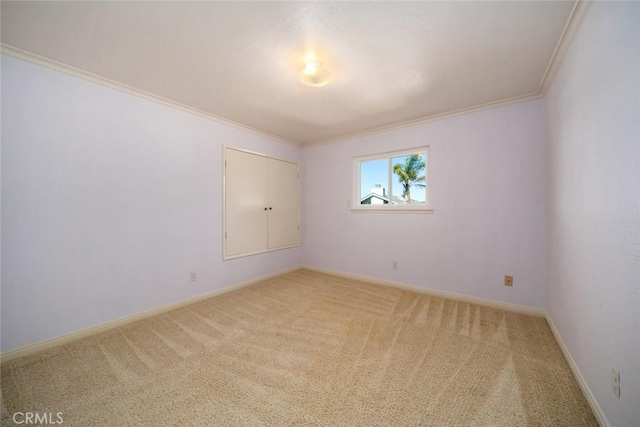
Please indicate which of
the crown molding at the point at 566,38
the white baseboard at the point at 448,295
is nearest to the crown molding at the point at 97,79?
the white baseboard at the point at 448,295

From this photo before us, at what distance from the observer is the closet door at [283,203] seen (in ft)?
13.0

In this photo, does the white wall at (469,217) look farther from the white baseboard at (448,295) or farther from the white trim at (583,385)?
the white trim at (583,385)

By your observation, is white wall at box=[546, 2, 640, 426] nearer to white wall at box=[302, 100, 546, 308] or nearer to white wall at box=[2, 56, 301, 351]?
white wall at box=[302, 100, 546, 308]

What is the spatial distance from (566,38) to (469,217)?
1.80 meters

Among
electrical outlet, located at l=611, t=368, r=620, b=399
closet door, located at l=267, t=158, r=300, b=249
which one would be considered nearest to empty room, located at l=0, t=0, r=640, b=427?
electrical outlet, located at l=611, t=368, r=620, b=399

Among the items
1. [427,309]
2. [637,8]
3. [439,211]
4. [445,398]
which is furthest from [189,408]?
[439,211]

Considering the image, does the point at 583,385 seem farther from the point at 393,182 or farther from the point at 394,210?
the point at 393,182

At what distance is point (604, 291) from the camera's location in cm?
124

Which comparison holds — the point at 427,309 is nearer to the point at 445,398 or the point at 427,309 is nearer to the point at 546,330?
the point at 546,330

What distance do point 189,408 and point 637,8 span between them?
2927 mm

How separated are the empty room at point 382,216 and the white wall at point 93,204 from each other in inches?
0.7

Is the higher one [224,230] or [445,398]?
[224,230]

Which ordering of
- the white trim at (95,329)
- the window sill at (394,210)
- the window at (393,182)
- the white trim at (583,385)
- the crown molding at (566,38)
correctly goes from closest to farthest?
the white trim at (583,385), the crown molding at (566,38), the white trim at (95,329), the window sill at (394,210), the window at (393,182)

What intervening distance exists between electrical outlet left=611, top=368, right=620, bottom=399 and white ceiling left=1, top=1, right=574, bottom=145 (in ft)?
6.76
